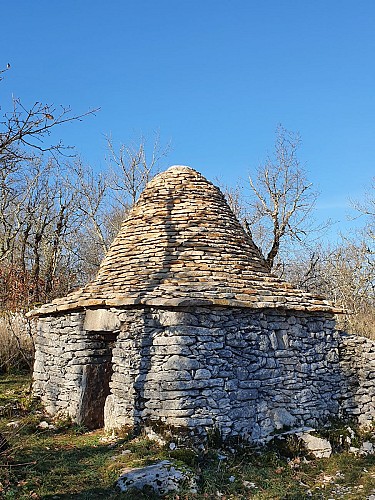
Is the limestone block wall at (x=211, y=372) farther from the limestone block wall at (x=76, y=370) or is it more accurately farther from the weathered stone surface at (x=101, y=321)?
the limestone block wall at (x=76, y=370)

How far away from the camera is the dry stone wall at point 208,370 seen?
6543 millimetres

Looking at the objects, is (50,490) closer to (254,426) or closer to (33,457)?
(33,457)

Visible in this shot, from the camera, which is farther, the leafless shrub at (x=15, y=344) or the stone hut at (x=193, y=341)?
the leafless shrub at (x=15, y=344)

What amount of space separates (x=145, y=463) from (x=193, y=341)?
1.68m

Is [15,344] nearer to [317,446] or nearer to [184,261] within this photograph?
[184,261]

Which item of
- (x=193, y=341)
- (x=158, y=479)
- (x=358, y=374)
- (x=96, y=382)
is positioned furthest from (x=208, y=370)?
(x=358, y=374)

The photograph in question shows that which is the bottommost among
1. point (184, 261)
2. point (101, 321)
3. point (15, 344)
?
point (15, 344)

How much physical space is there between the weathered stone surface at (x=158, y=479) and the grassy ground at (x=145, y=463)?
108mm

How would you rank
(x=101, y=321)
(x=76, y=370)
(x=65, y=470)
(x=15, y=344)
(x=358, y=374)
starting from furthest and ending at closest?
(x=15, y=344)
(x=358, y=374)
(x=76, y=370)
(x=101, y=321)
(x=65, y=470)

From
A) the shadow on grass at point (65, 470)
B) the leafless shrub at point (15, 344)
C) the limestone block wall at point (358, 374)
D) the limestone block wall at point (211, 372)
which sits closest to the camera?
the shadow on grass at point (65, 470)

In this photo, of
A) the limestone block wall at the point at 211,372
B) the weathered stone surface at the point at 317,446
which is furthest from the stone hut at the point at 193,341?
the weathered stone surface at the point at 317,446

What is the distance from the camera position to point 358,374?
8.23 m

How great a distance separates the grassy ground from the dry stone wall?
0.48 meters

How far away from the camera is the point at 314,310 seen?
25.1ft
